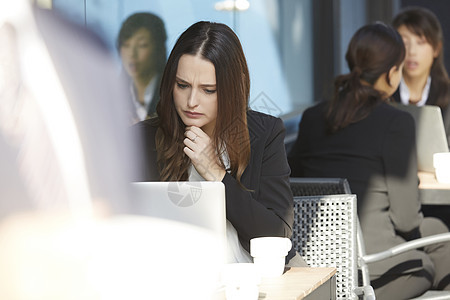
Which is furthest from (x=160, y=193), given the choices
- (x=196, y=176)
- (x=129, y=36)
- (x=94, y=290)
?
(x=129, y=36)

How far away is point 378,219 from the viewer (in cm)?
304

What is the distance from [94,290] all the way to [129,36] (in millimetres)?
964

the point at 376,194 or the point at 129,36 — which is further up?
the point at 129,36

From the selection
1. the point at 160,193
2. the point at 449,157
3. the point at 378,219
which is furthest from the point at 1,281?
the point at 449,157

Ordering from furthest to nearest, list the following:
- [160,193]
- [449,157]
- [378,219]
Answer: [449,157] < [378,219] < [160,193]

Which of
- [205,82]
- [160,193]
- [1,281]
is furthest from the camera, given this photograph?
[205,82]

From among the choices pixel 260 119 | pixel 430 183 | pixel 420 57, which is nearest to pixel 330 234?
pixel 260 119

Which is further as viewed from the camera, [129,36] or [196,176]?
[129,36]

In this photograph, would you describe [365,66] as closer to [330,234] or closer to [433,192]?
[433,192]

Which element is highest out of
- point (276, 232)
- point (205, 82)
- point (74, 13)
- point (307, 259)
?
point (74, 13)

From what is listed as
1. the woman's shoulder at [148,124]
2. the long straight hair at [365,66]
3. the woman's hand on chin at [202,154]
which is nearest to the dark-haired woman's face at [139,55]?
the woman's shoulder at [148,124]

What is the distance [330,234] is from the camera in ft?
8.34

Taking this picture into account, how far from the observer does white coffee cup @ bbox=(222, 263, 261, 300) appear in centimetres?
164

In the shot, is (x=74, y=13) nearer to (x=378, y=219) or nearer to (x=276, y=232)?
(x=276, y=232)
